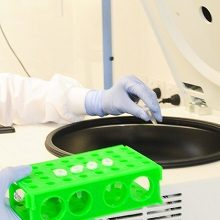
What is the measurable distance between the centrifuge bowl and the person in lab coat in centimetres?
5

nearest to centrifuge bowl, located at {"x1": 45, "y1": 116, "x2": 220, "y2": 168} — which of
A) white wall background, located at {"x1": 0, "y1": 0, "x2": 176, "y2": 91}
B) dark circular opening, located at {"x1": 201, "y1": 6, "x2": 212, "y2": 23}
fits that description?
dark circular opening, located at {"x1": 201, "y1": 6, "x2": 212, "y2": 23}

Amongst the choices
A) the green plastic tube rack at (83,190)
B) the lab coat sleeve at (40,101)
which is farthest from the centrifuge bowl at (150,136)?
the green plastic tube rack at (83,190)

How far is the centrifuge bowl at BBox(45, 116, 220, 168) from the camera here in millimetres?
1187

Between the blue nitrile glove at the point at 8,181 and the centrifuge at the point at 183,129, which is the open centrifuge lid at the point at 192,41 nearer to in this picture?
the centrifuge at the point at 183,129

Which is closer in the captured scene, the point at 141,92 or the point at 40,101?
the point at 141,92

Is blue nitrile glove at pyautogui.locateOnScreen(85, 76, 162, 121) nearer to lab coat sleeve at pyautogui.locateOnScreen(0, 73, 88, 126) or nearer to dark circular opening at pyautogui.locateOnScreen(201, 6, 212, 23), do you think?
lab coat sleeve at pyautogui.locateOnScreen(0, 73, 88, 126)

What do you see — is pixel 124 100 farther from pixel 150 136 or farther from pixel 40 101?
pixel 40 101

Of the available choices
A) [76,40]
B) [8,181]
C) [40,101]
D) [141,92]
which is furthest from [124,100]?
[76,40]

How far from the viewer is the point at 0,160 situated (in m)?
0.97

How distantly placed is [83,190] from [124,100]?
61cm

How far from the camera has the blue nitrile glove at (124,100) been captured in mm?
1173

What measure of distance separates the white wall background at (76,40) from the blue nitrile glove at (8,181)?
5.69 ft

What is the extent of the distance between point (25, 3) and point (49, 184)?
224 cm

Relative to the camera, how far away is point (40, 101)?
1.36 m
